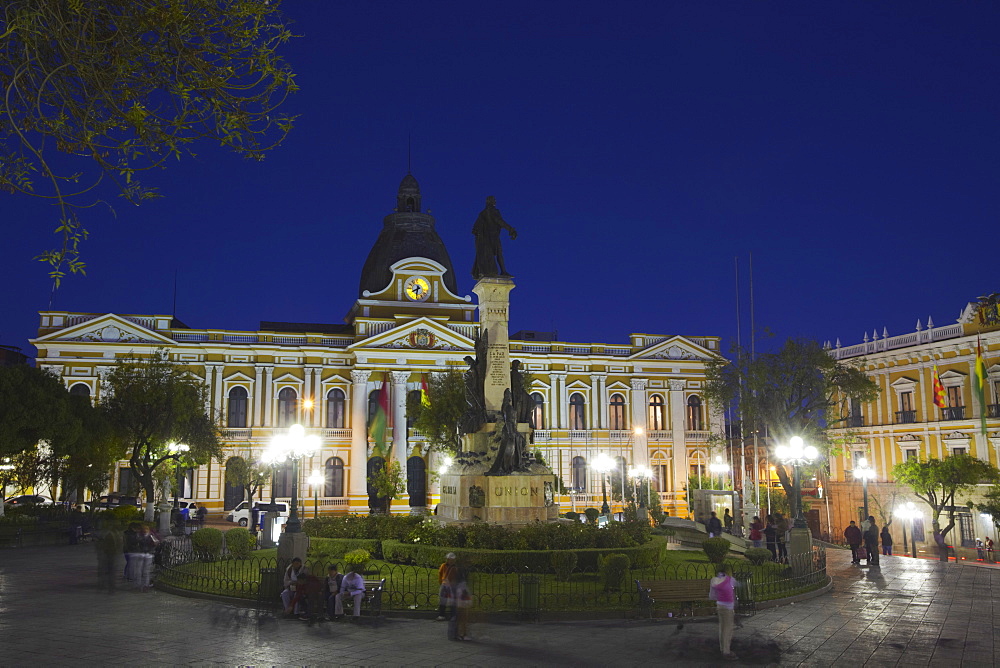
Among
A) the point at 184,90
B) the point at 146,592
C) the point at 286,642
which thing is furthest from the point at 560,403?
the point at 184,90

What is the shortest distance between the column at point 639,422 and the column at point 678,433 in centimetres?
194

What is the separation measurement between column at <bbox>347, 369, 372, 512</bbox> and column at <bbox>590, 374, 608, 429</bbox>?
15462mm

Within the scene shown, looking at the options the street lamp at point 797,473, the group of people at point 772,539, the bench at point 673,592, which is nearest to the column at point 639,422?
the street lamp at point 797,473

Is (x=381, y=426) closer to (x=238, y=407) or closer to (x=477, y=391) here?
(x=238, y=407)

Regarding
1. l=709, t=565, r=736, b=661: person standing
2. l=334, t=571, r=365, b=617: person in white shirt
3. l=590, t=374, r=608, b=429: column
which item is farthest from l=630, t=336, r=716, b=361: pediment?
l=709, t=565, r=736, b=661: person standing

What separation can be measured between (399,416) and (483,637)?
38.3 metres

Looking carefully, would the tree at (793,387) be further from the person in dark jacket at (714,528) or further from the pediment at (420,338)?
the pediment at (420,338)

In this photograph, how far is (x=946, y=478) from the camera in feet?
122

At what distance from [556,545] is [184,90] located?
1429 centimetres

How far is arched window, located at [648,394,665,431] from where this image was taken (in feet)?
187

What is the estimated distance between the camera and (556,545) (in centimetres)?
1838

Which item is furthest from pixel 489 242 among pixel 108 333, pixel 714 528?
pixel 108 333

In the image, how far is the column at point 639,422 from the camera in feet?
181

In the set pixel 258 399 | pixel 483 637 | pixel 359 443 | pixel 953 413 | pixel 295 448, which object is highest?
pixel 258 399
